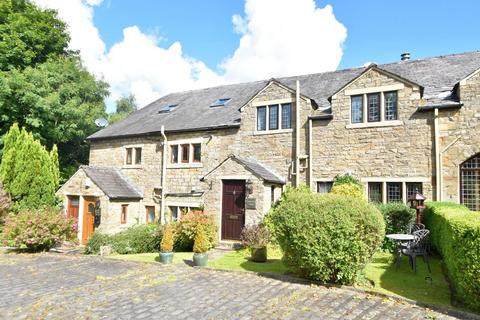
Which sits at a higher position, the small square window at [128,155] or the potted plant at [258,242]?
the small square window at [128,155]

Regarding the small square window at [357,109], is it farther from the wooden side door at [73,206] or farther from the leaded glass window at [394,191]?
the wooden side door at [73,206]

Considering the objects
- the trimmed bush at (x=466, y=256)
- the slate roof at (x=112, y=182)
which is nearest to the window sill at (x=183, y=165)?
the slate roof at (x=112, y=182)

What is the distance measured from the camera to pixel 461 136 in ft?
42.2

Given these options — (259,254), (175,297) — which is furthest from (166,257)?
(175,297)

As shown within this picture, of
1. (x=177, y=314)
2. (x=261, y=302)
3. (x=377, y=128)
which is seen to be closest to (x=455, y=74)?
(x=377, y=128)

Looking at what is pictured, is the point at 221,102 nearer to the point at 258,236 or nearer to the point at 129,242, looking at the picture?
the point at 129,242

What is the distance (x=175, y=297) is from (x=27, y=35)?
26045mm

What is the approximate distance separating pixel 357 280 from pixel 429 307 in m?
1.84

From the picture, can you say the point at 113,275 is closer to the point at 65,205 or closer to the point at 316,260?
the point at 316,260

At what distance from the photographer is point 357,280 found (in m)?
8.41

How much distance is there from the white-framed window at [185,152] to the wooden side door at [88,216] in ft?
16.3

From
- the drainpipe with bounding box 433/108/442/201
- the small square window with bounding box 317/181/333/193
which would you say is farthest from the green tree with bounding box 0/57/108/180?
the drainpipe with bounding box 433/108/442/201

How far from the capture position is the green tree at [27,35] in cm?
2430

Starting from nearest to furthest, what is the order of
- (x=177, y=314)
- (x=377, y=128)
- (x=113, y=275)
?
(x=177, y=314), (x=113, y=275), (x=377, y=128)
